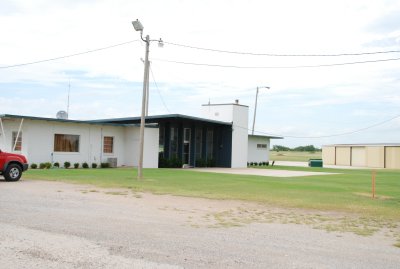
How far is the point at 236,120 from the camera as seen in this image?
4284 cm

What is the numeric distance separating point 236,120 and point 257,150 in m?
10.6

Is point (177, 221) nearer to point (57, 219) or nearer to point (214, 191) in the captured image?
point (57, 219)

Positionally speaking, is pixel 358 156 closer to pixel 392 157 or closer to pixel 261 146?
pixel 392 157

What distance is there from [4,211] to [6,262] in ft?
16.1

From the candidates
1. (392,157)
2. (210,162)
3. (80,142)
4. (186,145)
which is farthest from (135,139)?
(392,157)

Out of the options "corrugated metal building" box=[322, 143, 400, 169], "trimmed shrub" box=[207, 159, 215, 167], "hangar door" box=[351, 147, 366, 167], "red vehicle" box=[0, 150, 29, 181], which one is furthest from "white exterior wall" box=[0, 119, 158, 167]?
"hangar door" box=[351, 147, 366, 167]

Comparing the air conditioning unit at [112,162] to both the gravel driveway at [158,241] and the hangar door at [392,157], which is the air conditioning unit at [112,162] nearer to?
the gravel driveway at [158,241]

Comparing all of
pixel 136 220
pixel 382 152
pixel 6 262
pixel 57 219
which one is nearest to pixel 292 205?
pixel 136 220

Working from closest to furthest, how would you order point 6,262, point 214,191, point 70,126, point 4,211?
point 6,262 → point 4,211 → point 214,191 → point 70,126

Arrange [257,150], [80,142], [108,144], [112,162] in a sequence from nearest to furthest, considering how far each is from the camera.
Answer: [80,142] → [112,162] → [108,144] → [257,150]

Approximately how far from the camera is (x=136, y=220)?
10.9 metres

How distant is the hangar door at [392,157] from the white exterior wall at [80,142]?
124 feet

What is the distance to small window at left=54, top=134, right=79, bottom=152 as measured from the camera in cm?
3075

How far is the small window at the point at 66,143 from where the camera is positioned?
30.8m
